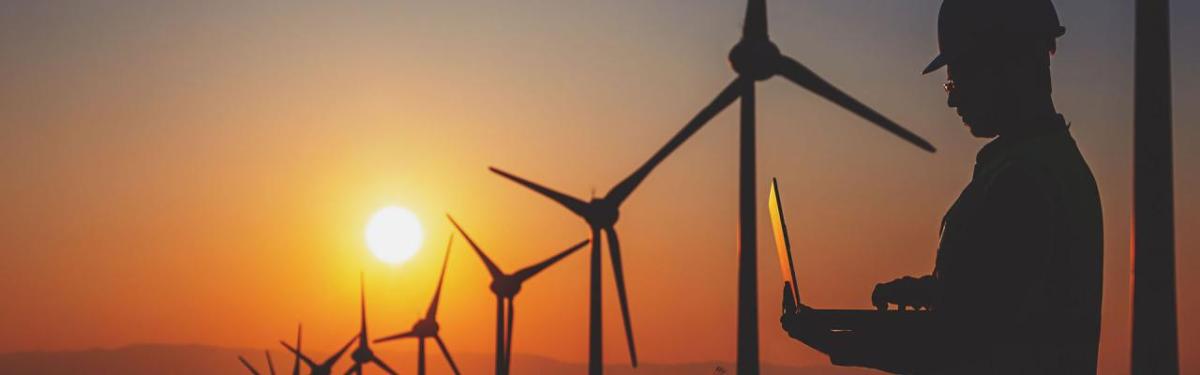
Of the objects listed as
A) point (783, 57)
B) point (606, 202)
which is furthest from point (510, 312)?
point (783, 57)

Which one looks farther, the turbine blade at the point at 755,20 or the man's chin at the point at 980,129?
the turbine blade at the point at 755,20

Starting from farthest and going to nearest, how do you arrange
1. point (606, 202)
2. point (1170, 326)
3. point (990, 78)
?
1. point (606, 202)
2. point (990, 78)
3. point (1170, 326)

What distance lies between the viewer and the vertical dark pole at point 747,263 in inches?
635

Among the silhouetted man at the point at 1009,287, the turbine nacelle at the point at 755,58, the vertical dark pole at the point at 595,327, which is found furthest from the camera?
the vertical dark pole at the point at 595,327

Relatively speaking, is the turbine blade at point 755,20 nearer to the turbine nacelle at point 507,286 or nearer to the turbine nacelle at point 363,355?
the turbine nacelle at point 507,286

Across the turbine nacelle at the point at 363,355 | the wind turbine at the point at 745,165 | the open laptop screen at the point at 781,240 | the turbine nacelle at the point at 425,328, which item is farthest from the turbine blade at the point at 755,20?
the turbine nacelle at the point at 363,355

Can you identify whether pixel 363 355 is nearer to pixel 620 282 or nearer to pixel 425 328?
pixel 425 328

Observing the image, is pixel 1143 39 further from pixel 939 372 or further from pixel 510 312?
pixel 510 312

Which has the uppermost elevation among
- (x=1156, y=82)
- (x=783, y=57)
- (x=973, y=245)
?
(x=783, y=57)

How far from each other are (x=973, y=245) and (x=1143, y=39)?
1.83m

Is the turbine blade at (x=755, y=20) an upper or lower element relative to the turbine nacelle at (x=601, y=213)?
upper

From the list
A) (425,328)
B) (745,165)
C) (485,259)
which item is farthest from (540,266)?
(745,165)

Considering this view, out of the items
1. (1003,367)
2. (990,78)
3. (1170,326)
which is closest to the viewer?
(1170,326)

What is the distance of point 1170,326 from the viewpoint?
1045cm
